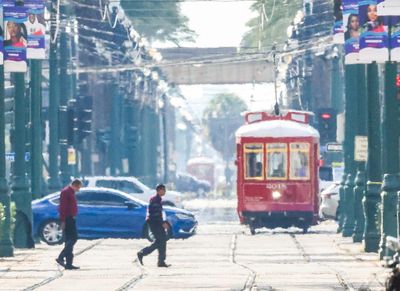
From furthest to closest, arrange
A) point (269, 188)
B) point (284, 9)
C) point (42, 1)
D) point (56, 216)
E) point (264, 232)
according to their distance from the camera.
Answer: point (284, 9), point (264, 232), point (269, 188), point (56, 216), point (42, 1)

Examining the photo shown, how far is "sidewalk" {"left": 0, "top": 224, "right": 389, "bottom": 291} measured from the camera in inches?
1135

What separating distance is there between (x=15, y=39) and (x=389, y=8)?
31.3 feet

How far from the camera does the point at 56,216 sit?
45719mm

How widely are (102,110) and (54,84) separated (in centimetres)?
4526

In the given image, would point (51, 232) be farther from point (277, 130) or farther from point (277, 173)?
point (277, 130)

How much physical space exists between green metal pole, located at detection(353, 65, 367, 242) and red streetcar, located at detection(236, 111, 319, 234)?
6178 millimetres

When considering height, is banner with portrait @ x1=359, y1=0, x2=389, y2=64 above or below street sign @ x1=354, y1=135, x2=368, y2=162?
above

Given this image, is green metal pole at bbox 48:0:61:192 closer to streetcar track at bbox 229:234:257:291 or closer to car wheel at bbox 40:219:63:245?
car wheel at bbox 40:219:63:245

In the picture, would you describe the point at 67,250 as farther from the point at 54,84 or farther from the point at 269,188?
the point at 54,84

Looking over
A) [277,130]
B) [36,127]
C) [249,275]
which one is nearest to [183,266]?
[249,275]

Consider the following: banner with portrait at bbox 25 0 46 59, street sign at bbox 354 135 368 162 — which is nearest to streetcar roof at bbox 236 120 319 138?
street sign at bbox 354 135 368 162

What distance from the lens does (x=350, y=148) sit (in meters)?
48.6

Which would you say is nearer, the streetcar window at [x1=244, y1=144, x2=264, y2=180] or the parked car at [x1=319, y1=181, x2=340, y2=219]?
the streetcar window at [x1=244, y1=144, x2=264, y2=180]

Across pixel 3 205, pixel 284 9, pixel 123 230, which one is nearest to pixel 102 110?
pixel 284 9
